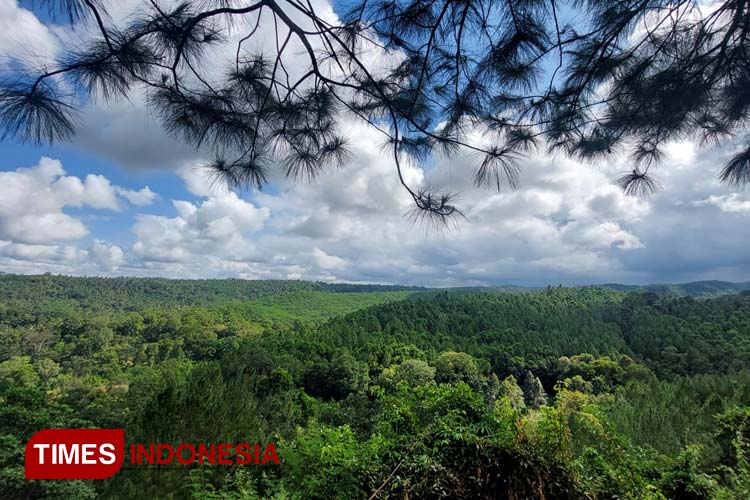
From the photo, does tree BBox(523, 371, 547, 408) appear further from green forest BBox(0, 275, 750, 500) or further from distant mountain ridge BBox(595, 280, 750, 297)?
distant mountain ridge BBox(595, 280, 750, 297)

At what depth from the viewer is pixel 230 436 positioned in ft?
10.1

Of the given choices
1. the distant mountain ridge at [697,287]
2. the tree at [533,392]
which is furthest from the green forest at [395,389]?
the distant mountain ridge at [697,287]

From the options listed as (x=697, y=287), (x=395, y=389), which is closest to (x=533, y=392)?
(x=395, y=389)

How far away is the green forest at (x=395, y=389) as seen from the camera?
190 cm

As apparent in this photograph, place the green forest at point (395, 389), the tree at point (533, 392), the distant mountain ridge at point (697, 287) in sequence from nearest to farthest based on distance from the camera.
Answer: the green forest at point (395, 389) < the tree at point (533, 392) < the distant mountain ridge at point (697, 287)

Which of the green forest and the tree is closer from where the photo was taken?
the green forest

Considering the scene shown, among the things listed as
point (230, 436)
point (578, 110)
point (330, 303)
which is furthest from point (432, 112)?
point (330, 303)

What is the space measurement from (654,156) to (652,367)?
46.6 meters

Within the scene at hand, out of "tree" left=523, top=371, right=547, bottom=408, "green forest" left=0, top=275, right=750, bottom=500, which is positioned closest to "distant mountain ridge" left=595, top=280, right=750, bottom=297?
"green forest" left=0, top=275, right=750, bottom=500

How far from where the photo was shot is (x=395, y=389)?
3.09 metres

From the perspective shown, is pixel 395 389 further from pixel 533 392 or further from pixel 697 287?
pixel 697 287

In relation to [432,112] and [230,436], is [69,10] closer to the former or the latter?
[432,112]

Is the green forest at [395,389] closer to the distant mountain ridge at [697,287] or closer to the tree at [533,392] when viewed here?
the tree at [533,392]

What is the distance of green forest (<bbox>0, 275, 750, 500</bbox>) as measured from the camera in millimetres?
1898
